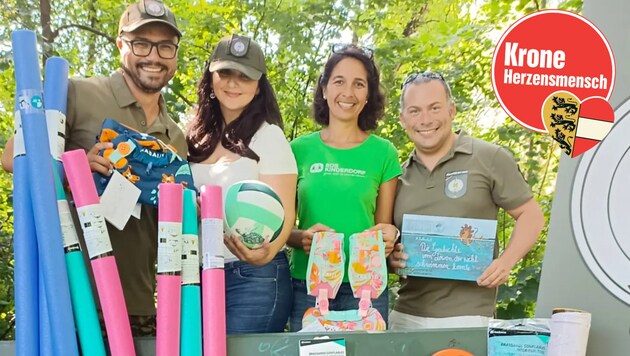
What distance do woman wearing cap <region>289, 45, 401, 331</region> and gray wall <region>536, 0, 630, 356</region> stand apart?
52cm

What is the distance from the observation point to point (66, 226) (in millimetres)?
1638

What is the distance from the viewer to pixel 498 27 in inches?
148

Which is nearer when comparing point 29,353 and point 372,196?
point 29,353

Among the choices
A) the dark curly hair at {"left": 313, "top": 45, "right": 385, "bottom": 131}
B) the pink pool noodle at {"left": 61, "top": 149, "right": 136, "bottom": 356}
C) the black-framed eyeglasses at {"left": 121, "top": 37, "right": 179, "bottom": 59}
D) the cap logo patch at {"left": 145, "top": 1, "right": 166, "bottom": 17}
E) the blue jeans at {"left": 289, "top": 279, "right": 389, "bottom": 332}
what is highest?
the cap logo patch at {"left": 145, "top": 1, "right": 166, "bottom": 17}

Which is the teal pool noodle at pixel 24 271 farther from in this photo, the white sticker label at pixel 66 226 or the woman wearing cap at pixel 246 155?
the woman wearing cap at pixel 246 155

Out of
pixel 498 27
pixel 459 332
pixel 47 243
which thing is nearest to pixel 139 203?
pixel 47 243

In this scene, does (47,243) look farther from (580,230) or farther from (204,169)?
(580,230)

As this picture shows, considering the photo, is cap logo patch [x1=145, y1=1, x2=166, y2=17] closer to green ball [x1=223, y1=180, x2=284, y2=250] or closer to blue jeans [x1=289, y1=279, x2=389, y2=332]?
green ball [x1=223, y1=180, x2=284, y2=250]

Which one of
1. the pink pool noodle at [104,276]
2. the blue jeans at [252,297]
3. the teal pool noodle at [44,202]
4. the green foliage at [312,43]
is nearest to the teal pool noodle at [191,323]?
the pink pool noodle at [104,276]

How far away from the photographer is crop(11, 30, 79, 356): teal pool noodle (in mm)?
1558

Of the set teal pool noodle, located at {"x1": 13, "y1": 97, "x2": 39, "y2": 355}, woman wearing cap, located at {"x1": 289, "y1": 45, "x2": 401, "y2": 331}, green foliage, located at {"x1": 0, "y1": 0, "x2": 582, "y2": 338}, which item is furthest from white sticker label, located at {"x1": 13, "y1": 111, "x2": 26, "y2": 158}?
green foliage, located at {"x1": 0, "y1": 0, "x2": 582, "y2": 338}

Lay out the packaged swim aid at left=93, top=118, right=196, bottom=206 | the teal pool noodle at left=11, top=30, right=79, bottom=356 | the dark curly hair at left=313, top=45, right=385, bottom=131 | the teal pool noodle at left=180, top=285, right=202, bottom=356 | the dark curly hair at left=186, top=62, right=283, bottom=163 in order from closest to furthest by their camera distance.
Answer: the teal pool noodle at left=11, top=30, right=79, bottom=356 → the teal pool noodle at left=180, top=285, right=202, bottom=356 → the packaged swim aid at left=93, top=118, right=196, bottom=206 → the dark curly hair at left=186, top=62, right=283, bottom=163 → the dark curly hair at left=313, top=45, right=385, bottom=131

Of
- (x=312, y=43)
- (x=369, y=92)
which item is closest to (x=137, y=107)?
(x=369, y=92)

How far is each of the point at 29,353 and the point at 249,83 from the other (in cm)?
110
